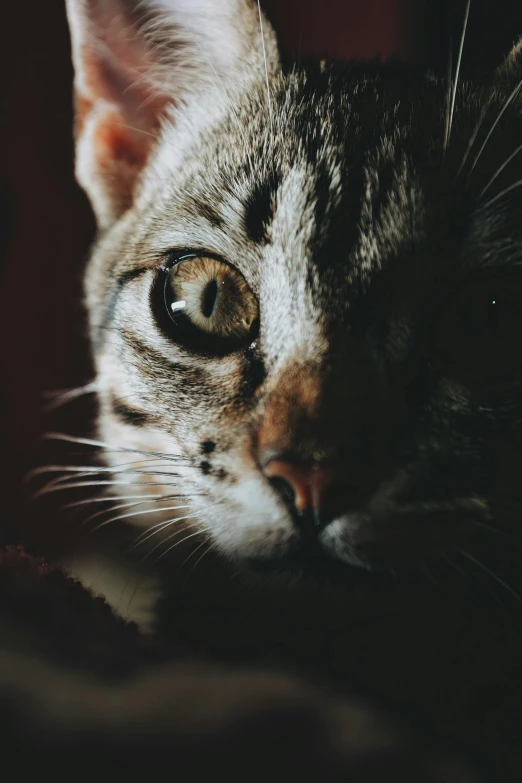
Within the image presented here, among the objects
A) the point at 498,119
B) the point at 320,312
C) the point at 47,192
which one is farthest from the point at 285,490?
the point at 47,192

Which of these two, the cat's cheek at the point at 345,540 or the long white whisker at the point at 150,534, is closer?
the cat's cheek at the point at 345,540

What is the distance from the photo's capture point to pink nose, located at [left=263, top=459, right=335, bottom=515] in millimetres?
474

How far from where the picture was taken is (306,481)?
0.48m

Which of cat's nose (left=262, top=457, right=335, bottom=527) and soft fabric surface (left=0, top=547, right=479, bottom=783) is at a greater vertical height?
cat's nose (left=262, top=457, right=335, bottom=527)

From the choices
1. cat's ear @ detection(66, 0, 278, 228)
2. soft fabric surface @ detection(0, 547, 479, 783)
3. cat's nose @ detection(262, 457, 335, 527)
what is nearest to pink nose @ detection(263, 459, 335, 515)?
cat's nose @ detection(262, 457, 335, 527)

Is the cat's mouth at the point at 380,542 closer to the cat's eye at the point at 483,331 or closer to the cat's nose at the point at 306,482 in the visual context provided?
the cat's nose at the point at 306,482

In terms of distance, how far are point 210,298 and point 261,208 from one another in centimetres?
10

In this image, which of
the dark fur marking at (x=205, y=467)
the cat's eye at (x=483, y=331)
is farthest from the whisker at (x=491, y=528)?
the dark fur marking at (x=205, y=467)

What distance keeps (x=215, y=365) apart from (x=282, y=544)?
0.61 ft

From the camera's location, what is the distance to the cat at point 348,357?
50 centimetres

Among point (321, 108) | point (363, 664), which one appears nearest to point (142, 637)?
point (363, 664)

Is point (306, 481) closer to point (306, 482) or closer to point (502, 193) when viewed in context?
point (306, 482)

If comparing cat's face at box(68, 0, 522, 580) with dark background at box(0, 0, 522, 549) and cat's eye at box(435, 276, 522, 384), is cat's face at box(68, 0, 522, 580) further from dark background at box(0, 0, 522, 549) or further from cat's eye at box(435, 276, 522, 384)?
dark background at box(0, 0, 522, 549)

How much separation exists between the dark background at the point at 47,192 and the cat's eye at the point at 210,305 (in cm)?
34
